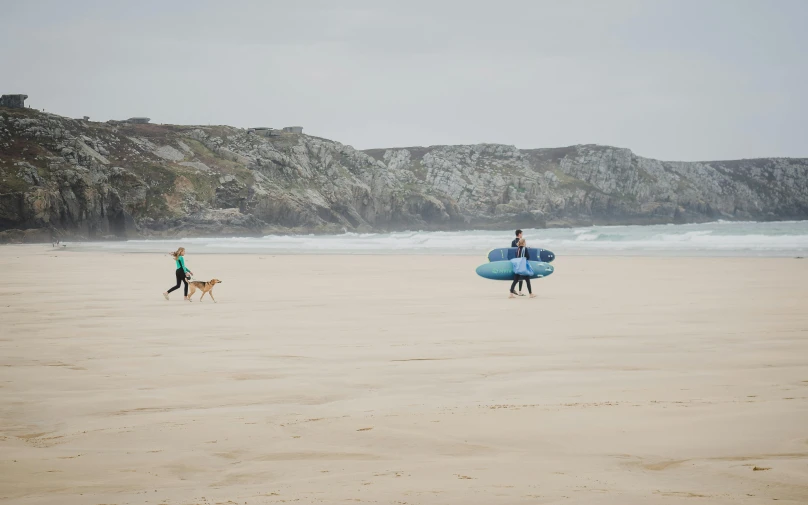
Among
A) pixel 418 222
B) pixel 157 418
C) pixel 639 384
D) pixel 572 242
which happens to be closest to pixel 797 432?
pixel 639 384

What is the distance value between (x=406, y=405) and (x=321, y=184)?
102 meters

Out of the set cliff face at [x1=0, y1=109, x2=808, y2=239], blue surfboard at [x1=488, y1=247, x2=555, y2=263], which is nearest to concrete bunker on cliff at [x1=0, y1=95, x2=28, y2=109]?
cliff face at [x1=0, y1=109, x2=808, y2=239]

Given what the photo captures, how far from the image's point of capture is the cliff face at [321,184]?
2911 inches

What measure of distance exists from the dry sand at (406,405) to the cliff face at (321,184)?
6362 cm

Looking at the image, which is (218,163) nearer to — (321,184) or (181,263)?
(321,184)

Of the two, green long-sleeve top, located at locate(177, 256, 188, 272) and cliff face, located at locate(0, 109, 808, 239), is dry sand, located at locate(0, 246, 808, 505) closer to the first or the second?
green long-sleeve top, located at locate(177, 256, 188, 272)

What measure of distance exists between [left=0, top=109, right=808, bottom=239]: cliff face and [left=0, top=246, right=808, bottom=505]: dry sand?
63.6 metres

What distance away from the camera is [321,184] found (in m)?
106

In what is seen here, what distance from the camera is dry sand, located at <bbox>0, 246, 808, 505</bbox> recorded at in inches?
145

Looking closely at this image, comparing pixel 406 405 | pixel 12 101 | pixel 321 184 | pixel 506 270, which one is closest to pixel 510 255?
pixel 506 270

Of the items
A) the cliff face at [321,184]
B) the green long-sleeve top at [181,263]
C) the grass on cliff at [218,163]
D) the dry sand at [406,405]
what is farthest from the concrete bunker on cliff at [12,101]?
the dry sand at [406,405]

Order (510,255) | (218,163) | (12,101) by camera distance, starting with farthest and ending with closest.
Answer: (218,163) → (12,101) → (510,255)

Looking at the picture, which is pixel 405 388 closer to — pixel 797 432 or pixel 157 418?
pixel 157 418

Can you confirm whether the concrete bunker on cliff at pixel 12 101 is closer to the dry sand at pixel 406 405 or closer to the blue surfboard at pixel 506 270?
the blue surfboard at pixel 506 270
